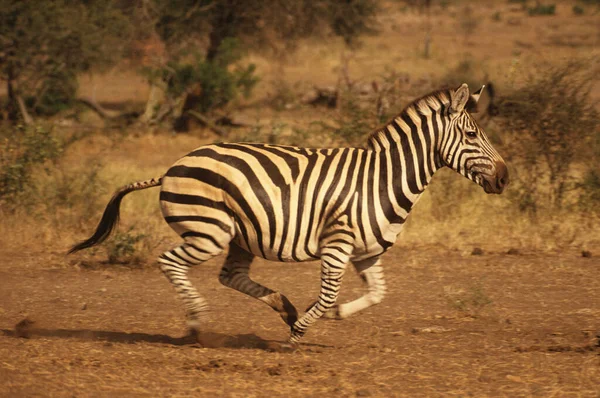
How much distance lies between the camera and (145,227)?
9445 mm

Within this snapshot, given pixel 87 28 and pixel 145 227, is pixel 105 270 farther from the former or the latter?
pixel 87 28

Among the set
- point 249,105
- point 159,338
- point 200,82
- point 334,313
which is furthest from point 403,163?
point 249,105

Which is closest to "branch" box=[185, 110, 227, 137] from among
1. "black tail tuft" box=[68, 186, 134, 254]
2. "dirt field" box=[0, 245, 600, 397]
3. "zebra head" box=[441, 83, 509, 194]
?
"dirt field" box=[0, 245, 600, 397]

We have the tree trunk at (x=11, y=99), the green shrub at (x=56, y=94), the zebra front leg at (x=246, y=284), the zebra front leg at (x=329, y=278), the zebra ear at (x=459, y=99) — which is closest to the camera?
the zebra front leg at (x=329, y=278)

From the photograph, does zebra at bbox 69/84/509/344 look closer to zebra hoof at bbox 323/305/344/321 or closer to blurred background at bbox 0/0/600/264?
zebra hoof at bbox 323/305/344/321

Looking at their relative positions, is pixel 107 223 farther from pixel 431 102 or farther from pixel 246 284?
pixel 431 102

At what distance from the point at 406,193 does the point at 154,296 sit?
2.90 meters

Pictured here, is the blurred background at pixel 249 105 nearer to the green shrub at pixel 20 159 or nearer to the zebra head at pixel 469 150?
the green shrub at pixel 20 159

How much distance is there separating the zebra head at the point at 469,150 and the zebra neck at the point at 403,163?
0.12m

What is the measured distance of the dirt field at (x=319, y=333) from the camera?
5086 millimetres

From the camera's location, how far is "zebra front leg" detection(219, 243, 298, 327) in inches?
240

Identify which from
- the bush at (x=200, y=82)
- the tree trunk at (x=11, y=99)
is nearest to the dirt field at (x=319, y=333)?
the tree trunk at (x=11, y=99)

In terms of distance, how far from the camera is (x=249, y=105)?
905 inches

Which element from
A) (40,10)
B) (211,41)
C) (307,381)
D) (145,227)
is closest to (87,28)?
(40,10)
